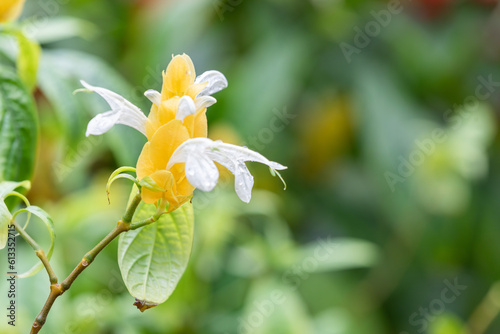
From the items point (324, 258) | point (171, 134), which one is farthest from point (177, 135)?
point (324, 258)

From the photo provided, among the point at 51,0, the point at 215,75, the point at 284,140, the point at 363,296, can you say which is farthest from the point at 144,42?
the point at 215,75

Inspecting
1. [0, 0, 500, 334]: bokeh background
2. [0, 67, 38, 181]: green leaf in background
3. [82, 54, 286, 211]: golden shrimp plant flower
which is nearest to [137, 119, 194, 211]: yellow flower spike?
[82, 54, 286, 211]: golden shrimp plant flower

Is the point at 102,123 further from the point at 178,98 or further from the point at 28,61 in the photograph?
the point at 28,61

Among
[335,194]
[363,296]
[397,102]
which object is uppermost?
[397,102]

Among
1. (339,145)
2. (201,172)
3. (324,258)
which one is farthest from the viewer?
(339,145)

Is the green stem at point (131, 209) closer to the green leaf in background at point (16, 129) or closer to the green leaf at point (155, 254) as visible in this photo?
the green leaf at point (155, 254)

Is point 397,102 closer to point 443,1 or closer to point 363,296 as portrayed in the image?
point 443,1

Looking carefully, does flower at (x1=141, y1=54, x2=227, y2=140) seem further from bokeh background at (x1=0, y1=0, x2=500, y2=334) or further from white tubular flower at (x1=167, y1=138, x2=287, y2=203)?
bokeh background at (x1=0, y1=0, x2=500, y2=334)
